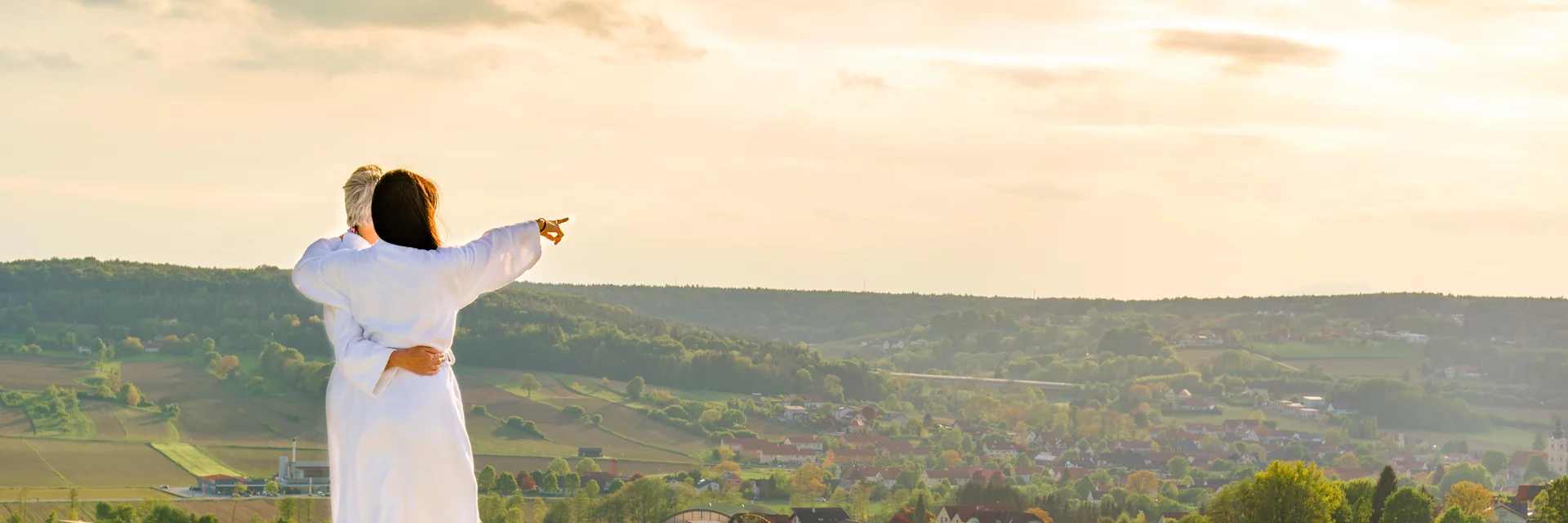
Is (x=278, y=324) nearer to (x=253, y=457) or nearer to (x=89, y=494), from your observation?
(x=253, y=457)

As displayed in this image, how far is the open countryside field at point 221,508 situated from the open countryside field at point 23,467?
376cm

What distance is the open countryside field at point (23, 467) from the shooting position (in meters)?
49.9

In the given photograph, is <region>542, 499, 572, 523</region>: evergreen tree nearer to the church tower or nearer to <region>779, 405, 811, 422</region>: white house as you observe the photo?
<region>779, 405, 811, 422</region>: white house

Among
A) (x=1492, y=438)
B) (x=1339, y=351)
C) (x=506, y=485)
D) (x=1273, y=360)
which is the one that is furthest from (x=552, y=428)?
(x=1339, y=351)

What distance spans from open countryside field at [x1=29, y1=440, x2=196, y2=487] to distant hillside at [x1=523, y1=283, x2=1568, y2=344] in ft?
167

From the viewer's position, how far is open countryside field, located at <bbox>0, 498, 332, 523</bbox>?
4369cm

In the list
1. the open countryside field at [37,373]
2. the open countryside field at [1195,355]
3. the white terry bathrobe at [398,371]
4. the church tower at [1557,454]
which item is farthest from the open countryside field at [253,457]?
the open countryside field at [1195,355]

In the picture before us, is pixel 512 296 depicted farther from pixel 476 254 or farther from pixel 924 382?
pixel 476 254

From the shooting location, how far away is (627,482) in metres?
55.9

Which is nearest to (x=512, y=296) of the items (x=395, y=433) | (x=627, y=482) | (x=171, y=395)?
(x=171, y=395)

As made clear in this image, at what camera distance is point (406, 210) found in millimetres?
3502

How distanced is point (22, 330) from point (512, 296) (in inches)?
906

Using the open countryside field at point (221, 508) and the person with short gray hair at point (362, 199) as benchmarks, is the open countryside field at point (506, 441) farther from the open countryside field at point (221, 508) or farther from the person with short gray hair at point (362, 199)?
the person with short gray hair at point (362, 199)

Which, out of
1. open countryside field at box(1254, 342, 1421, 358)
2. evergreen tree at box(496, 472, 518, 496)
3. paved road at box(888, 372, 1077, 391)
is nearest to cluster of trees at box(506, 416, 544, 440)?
evergreen tree at box(496, 472, 518, 496)
